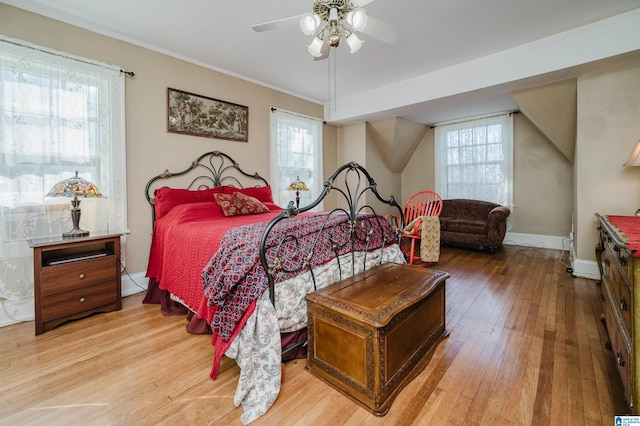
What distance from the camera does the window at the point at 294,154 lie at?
4.20 m

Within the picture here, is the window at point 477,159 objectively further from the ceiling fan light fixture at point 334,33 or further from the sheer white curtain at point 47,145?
the sheer white curtain at point 47,145

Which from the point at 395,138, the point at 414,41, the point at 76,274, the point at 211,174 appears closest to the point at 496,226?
the point at 395,138

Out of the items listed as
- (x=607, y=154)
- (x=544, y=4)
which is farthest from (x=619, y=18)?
(x=607, y=154)

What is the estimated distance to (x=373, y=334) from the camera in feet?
4.19

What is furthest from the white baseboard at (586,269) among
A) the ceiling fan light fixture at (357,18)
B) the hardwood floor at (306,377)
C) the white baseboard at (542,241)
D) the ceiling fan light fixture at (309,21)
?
the ceiling fan light fixture at (309,21)

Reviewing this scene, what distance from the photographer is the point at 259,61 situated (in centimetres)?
A: 338

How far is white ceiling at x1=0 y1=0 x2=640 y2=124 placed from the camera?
2.39m

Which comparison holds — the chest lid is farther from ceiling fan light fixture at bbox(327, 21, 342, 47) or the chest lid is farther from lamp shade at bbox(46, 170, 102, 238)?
lamp shade at bbox(46, 170, 102, 238)

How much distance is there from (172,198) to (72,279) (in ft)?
3.53

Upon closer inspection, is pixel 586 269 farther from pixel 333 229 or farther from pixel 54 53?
pixel 54 53

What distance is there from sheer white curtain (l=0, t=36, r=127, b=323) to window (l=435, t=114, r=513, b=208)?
5199mm

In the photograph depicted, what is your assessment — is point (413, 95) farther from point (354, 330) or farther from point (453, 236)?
point (354, 330)

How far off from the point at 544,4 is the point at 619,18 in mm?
849

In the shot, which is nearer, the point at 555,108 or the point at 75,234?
the point at 75,234
